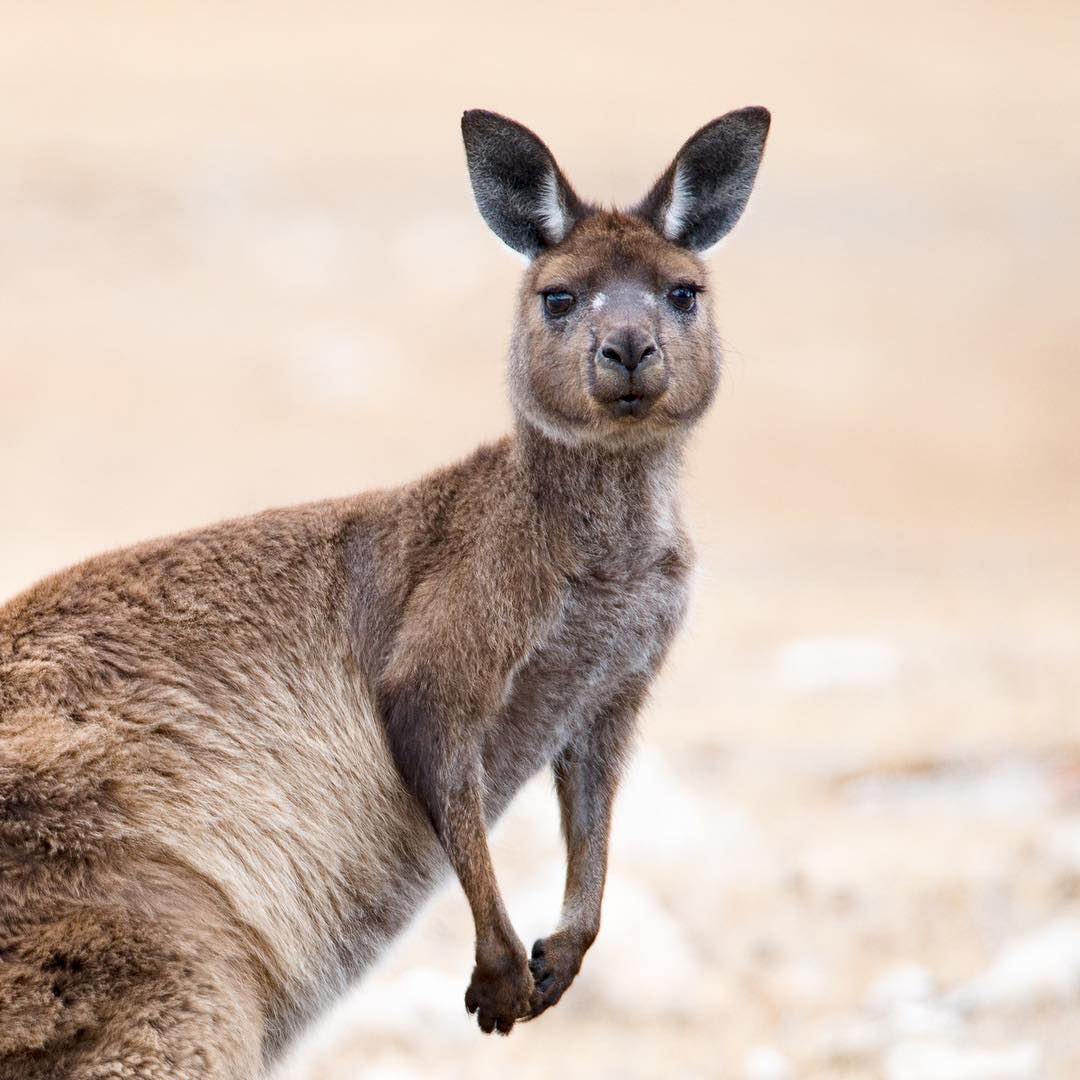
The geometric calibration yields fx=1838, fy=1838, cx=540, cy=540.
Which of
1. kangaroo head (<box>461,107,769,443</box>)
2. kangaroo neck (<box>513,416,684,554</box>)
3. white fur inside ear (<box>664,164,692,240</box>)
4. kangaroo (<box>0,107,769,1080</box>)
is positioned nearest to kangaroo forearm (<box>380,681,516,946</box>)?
kangaroo (<box>0,107,769,1080</box>)

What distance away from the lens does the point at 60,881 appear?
411 cm

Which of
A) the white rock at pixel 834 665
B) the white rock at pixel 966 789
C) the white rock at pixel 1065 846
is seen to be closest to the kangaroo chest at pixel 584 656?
the white rock at pixel 1065 846

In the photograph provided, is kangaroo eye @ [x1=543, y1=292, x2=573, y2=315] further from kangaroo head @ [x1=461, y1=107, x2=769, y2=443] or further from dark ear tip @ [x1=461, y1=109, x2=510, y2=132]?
dark ear tip @ [x1=461, y1=109, x2=510, y2=132]

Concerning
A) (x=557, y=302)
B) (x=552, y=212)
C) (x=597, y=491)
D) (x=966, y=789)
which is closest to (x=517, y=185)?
(x=552, y=212)

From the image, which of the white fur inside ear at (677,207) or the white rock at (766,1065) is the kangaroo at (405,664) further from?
the white rock at (766,1065)

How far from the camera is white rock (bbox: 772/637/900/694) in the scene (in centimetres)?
1198

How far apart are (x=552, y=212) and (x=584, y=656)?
4.26ft

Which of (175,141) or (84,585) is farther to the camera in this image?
(175,141)

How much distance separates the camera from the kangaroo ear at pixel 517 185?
5.15 m

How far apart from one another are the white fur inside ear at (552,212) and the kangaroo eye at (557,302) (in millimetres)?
233

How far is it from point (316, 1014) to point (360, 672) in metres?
0.92

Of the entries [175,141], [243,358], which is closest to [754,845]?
[243,358]

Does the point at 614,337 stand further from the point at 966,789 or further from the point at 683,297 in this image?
the point at 966,789

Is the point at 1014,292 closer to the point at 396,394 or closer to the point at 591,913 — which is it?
the point at 396,394
